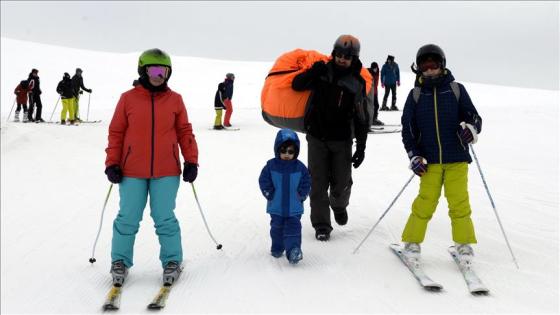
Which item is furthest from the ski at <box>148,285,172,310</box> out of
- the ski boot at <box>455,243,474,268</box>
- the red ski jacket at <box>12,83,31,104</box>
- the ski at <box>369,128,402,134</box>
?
the red ski jacket at <box>12,83,31,104</box>

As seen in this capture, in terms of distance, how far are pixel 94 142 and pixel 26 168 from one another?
2.88 meters

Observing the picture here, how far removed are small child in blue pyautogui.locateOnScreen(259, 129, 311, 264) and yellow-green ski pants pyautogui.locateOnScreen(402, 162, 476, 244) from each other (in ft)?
3.62

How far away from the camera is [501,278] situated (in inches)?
177

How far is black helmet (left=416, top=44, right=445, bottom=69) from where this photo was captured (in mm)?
4434

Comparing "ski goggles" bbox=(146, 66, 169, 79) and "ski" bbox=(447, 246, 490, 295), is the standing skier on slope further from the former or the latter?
"ski goggles" bbox=(146, 66, 169, 79)

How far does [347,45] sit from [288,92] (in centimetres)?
78

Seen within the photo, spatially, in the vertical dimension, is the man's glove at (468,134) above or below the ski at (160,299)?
above

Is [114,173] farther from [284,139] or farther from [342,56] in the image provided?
[342,56]

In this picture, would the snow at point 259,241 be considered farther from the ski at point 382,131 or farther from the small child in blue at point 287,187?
the ski at point 382,131

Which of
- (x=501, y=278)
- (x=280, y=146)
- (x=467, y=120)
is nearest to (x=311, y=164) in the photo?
(x=280, y=146)

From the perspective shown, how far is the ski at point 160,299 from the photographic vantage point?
154 inches

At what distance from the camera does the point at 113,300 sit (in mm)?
3990

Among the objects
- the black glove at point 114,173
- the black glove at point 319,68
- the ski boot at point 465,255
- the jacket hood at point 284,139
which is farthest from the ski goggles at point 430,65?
the black glove at point 114,173

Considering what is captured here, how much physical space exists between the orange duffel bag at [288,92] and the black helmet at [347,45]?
0.30 m
